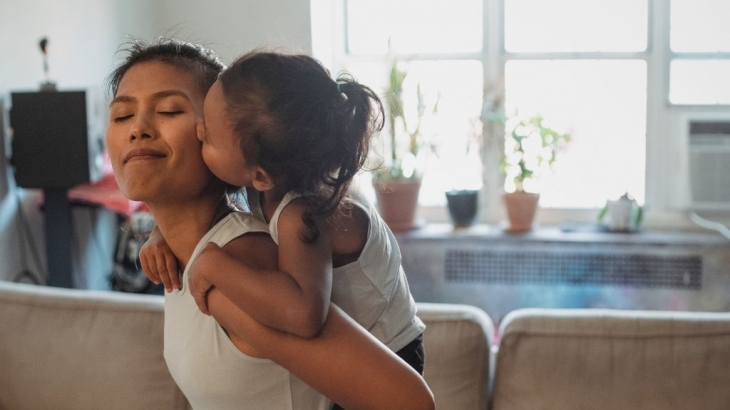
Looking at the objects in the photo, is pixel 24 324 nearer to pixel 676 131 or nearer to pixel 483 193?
pixel 483 193

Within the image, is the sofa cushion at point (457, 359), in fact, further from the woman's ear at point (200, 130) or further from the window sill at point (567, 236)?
the window sill at point (567, 236)

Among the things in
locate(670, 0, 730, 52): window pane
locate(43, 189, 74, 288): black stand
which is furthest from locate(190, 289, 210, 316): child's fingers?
locate(670, 0, 730, 52): window pane

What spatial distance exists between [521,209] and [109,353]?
255cm

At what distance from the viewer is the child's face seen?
0.93m

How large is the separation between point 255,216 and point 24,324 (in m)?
1.26

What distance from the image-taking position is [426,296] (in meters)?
4.25

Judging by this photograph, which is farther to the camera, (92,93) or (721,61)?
(721,61)

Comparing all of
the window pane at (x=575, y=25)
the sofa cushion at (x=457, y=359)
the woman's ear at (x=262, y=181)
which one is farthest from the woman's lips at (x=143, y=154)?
the window pane at (x=575, y=25)

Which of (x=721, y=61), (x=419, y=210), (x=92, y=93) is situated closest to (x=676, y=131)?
(x=721, y=61)

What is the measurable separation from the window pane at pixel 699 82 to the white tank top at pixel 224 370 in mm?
3792

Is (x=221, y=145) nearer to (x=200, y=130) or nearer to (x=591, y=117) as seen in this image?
(x=200, y=130)

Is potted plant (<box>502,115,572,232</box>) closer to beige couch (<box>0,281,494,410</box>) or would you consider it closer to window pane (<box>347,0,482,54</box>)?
window pane (<box>347,0,482,54</box>)

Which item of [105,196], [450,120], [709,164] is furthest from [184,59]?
[709,164]

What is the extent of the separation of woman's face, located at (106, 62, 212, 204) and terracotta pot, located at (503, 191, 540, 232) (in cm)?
326
